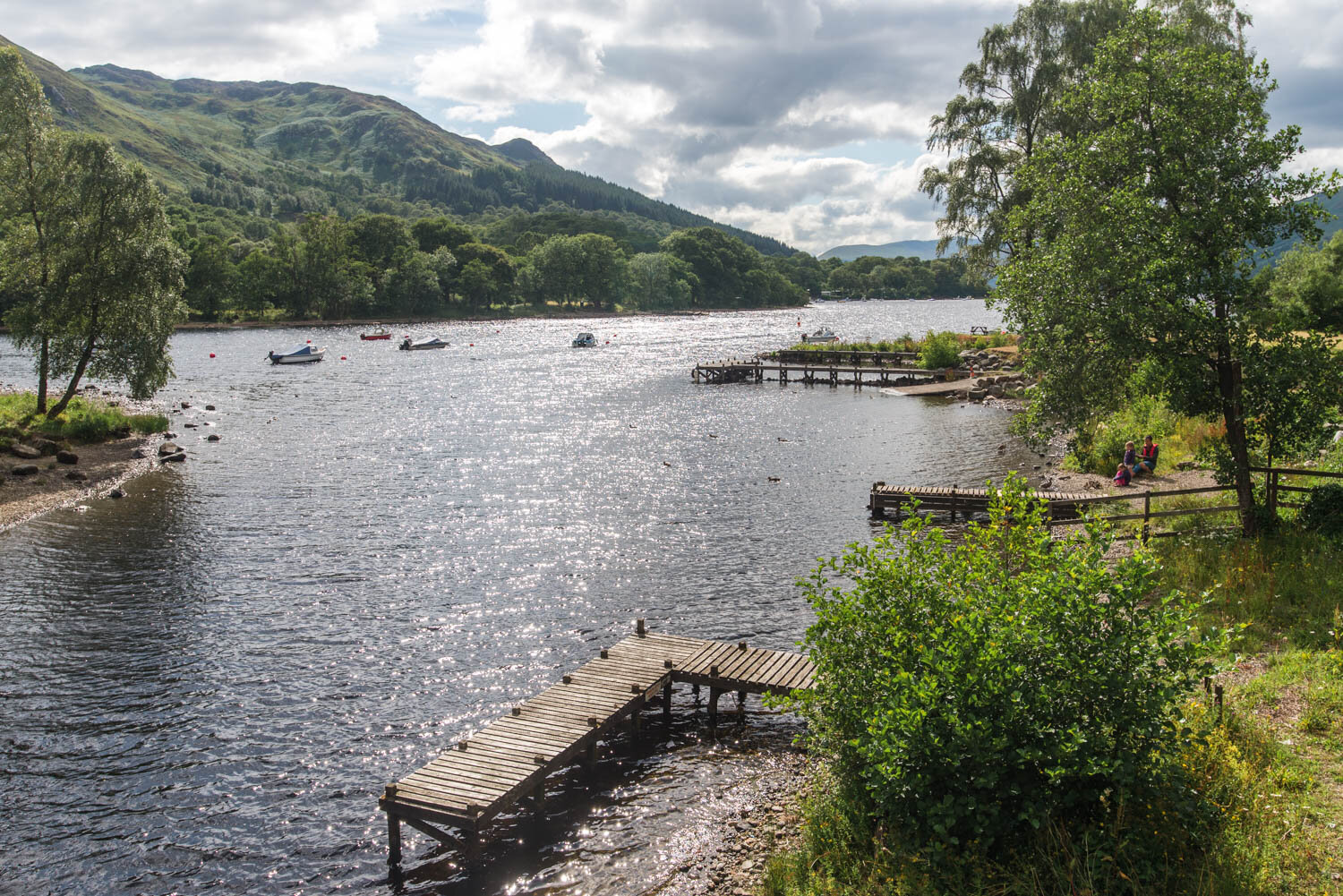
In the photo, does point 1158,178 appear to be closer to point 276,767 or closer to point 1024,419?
point 1024,419

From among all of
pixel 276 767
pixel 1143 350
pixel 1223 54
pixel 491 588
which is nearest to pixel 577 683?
pixel 276 767

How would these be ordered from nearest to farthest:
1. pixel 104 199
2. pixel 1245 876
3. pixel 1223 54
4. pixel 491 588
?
pixel 1245 876 < pixel 1223 54 < pixel 491 588 < pixel 104 199

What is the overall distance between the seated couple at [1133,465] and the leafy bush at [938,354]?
46.0 metres

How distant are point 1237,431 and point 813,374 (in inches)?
2541

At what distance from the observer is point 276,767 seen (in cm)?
1667

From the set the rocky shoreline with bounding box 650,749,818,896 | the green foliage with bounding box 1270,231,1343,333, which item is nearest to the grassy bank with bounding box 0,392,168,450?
the rocky shoreline with bounding box 650,749,818,896

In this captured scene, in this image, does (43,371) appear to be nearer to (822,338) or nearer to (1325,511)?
(1325,511)

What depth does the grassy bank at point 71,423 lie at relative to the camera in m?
43.2

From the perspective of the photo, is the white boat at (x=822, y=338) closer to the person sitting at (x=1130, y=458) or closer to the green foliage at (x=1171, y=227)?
the person sitting at (x=1130, y=458)

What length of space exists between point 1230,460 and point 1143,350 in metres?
3.79

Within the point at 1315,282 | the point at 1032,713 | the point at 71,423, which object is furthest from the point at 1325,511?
the point at 71,423

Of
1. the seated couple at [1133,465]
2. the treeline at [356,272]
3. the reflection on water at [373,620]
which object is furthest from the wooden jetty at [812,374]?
the treeline at [356,272]

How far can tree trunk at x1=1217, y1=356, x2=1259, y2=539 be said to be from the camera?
20922 mm

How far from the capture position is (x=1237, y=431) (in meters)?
21.0
